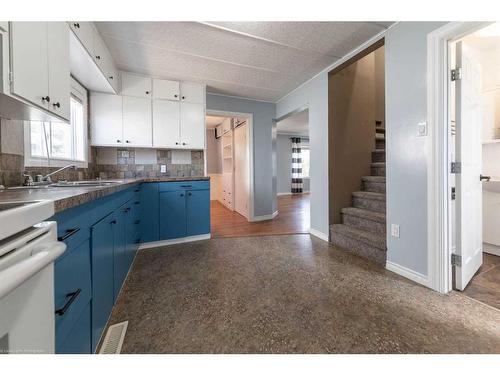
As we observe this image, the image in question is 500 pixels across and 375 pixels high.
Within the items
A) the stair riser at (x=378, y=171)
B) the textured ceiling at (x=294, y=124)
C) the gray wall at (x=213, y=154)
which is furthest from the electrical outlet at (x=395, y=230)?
the gray wall at (x=213, y=154)

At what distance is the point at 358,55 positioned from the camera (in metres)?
2.33

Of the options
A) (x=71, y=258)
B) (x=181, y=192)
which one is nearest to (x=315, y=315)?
(x=71, y=258)

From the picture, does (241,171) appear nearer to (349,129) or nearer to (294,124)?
(349,129)

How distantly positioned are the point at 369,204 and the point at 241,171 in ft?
8.49

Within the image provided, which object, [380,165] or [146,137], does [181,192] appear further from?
[380,165]

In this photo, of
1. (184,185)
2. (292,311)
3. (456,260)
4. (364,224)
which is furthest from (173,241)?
(456,260)

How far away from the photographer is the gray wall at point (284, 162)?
27.6 feet

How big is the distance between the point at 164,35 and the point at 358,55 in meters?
2.04

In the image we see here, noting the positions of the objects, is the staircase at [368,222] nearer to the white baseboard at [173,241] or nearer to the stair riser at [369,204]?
the stair riser at [369,204]

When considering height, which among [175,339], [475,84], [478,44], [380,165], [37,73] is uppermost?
[478,44]

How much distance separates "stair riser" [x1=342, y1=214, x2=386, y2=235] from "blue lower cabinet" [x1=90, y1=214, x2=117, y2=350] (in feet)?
8.23

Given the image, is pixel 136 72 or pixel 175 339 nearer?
pixel 175 339

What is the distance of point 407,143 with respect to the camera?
182 cm

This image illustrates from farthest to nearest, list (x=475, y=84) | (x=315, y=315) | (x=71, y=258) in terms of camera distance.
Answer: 1. (x=475, y=84)
2. (x=315, y=315)
3. (x=71, y=258)
